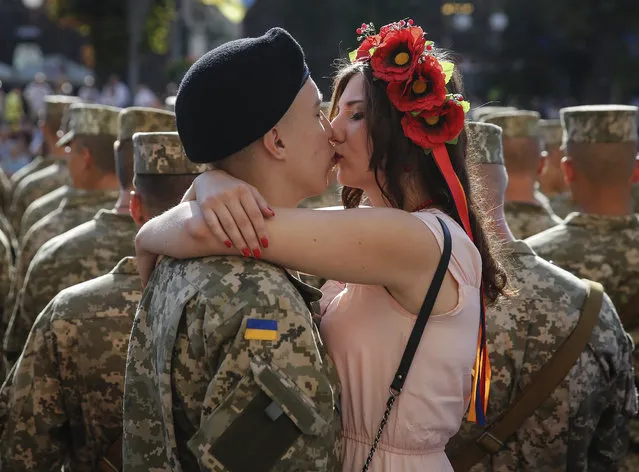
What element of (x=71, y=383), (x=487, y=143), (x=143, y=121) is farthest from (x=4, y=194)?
(x=487, y=143)

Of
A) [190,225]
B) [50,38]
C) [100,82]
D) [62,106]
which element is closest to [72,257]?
[190,225]

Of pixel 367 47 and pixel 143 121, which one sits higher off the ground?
pixel 367 47

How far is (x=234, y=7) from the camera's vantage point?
208ft

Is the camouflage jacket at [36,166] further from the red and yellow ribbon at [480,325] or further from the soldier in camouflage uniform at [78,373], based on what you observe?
the red and yellow ribbon at [480,325]

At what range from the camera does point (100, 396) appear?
12.5 feet

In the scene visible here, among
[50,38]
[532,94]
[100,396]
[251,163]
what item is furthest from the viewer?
[50,38]

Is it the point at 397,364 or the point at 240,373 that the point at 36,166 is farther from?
the point at 240,373

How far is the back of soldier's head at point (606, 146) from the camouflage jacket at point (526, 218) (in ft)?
2.40

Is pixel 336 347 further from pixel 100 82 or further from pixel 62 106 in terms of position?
pixel 100 82

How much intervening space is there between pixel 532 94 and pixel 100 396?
132ft

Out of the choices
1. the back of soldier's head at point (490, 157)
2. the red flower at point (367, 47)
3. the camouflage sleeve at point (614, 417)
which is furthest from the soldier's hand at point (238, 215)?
the camouflage sleeve at point (614, 417)

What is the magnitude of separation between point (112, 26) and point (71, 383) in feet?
79.5

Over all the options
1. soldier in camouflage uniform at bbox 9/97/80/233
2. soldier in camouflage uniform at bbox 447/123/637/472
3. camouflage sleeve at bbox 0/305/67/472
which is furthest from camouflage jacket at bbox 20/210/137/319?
soldier in camouflage uniform at bbox 9/97/80/233

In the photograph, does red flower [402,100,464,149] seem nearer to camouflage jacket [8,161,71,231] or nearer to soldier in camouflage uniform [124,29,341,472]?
soldier in camouflage uniform [124,29,341,472]
